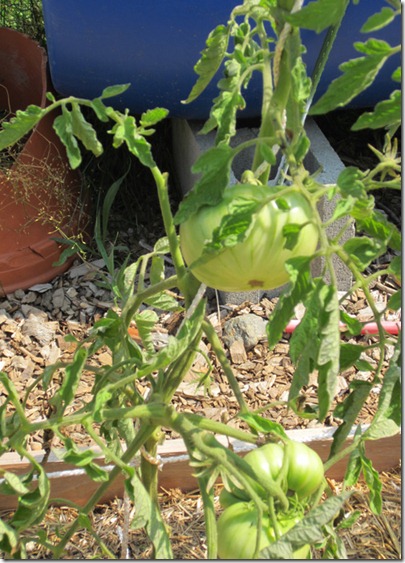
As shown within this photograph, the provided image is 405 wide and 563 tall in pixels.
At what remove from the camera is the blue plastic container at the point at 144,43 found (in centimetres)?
175

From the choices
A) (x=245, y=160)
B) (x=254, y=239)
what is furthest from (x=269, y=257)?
(x=245, y=160)

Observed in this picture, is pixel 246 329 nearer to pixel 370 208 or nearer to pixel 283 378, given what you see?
pixel 283 378

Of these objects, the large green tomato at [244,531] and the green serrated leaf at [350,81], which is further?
the large green tomato at [244,531]

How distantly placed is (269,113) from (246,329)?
3.81 ft

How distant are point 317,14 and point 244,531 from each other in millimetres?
486

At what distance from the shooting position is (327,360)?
0.56 meters

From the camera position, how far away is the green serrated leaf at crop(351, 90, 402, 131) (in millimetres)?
542

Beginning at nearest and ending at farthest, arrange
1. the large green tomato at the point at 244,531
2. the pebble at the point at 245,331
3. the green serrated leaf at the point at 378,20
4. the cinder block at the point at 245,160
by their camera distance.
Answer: the green serrated leaf at the point at 378,20, the large green tomato at the point at 244,531, the pebble at the point at 245,331, the cinder block at the point at 245,160

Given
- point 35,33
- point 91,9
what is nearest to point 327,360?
point 91,9

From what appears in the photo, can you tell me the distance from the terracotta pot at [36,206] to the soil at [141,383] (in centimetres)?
6

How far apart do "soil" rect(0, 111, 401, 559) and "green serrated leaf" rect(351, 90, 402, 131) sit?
67cm

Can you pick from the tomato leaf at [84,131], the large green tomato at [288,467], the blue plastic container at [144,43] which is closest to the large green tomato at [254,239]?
the tomato leaf at [84,131]

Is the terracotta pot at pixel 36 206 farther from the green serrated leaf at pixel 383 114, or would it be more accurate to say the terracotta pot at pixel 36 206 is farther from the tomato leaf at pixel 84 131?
the green serrated leaf at pixel 383 114

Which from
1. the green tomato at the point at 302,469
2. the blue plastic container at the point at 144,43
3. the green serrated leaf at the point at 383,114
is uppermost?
the green serrated leaf at the point at 383,114
